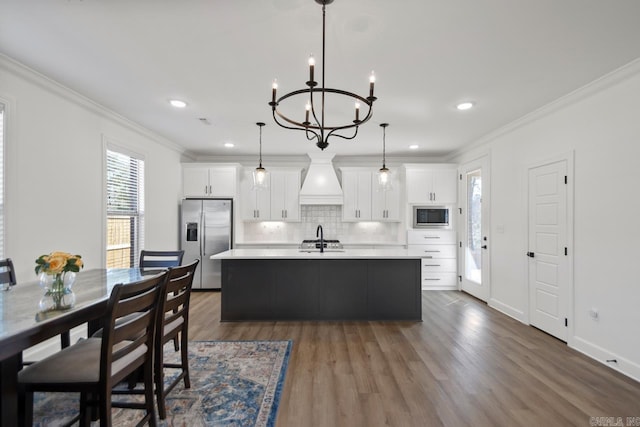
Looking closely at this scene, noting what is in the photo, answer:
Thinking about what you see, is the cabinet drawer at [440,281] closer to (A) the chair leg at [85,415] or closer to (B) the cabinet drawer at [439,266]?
(B) the cabinet drawer at [439,266]

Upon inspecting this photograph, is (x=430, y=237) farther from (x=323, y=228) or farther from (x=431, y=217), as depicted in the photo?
(x=323, y=228)

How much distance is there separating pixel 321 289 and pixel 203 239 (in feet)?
8.83

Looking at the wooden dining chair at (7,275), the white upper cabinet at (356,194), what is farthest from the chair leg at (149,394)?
the white upper cabinet at (356,194)

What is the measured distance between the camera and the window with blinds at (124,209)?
3.84 meters

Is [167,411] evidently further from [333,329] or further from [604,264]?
[604,264]

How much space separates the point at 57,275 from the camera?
5.67 ft

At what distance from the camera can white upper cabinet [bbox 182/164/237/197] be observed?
18.7 feet

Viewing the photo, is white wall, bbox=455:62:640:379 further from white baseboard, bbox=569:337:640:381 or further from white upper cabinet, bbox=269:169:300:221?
white upper cabinet, bbox=269:169:300:221

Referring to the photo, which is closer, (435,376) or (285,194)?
(435,376)

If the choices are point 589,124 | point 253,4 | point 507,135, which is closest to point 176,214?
point 253,4

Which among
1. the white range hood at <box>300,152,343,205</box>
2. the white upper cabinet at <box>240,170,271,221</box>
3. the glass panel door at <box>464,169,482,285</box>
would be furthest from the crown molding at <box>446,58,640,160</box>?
the white upper cabinet at <box>240,170,271,221</box>

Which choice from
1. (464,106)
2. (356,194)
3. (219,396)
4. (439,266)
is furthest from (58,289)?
(439,266)

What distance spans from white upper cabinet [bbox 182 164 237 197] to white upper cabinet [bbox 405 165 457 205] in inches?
134

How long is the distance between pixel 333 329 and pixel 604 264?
2.74 metres
